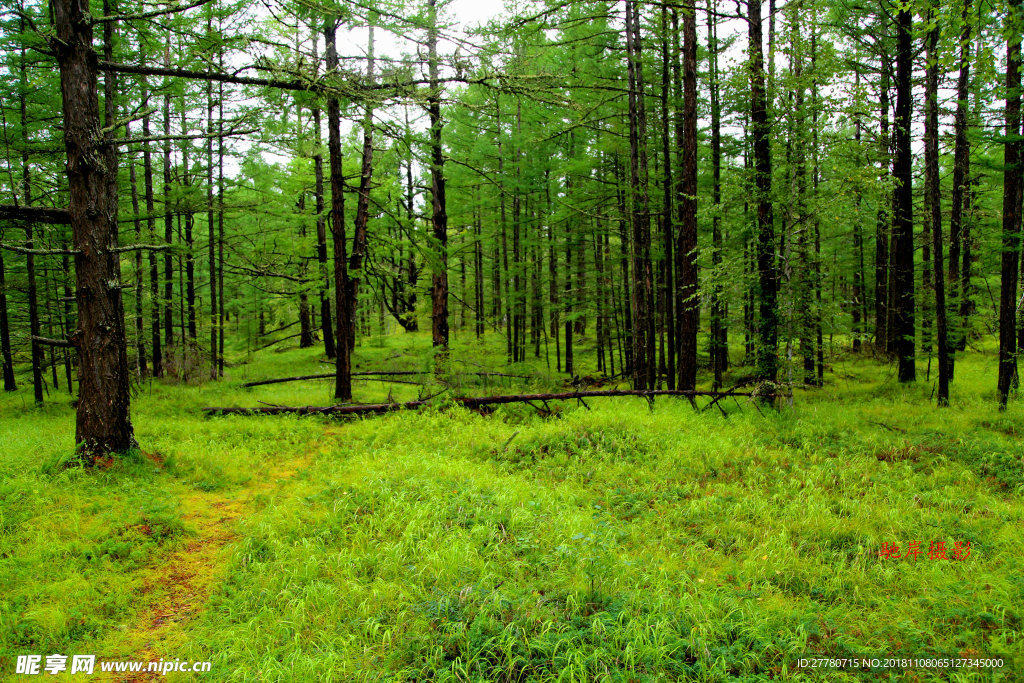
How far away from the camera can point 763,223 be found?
1095 cm

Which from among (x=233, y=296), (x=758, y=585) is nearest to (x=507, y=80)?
(x=758, y=585)

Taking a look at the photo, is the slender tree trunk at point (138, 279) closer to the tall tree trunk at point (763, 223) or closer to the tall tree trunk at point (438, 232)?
the tall tree trunk at point (438, 232)

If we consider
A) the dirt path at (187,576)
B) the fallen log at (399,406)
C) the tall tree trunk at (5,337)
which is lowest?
the dirt path at (187,576)

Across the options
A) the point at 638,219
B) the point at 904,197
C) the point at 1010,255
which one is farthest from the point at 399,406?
the point at 904,197

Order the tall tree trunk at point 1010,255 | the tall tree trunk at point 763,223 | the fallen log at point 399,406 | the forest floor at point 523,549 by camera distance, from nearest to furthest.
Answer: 1. the forest floor at point 523,549
2. the tall tree trunk at point 1010,255
3. the tall tree trunk at point 763,223
4. the fallen log at point 399,406

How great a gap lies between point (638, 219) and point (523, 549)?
36.3 feet

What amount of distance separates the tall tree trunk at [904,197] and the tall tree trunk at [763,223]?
4.01 meters

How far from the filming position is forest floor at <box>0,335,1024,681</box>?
12.2 ft

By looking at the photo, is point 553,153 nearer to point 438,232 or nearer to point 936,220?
point 438,232

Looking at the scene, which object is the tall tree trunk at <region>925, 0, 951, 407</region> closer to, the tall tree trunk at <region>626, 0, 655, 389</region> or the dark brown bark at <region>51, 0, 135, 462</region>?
the tall tree trunk at <region>626, 0, 655, 389</region>

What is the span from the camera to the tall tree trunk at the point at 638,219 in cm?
1331

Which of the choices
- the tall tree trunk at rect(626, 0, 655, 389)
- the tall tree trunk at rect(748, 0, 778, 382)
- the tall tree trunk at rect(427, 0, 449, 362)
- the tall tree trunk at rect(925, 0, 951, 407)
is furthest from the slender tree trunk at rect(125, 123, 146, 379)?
the tall tree trunk at rect(925, 0, 951, 407)

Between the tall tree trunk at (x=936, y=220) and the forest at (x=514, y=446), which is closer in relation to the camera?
the forest at (x=514, y=446)

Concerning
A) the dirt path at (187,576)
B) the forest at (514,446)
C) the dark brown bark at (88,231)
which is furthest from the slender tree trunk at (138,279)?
the dirt path at (187,576)
